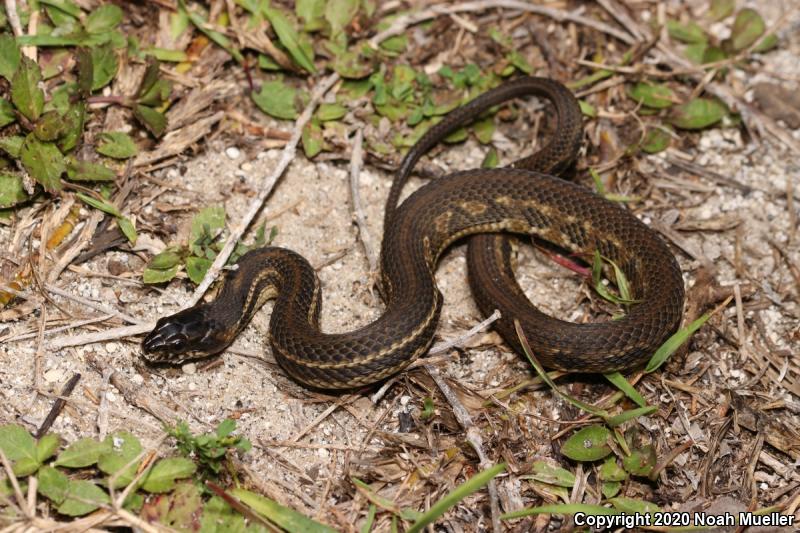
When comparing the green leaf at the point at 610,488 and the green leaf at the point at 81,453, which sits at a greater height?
the green leaf at the point at 81,453

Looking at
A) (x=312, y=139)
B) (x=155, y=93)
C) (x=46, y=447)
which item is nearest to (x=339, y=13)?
(x=312, y=139)

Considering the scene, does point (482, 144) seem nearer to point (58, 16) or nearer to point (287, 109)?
point (287, 109)

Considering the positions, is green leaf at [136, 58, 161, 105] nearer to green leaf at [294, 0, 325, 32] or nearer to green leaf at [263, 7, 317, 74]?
green leaf at [263, 7, 317, 74]

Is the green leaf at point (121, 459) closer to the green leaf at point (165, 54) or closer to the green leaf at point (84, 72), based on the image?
the green leaf at point (84, 72)

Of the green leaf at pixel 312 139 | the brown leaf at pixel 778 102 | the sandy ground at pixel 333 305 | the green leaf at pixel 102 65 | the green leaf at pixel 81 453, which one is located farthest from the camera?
the brown leaf at pixel 778 102

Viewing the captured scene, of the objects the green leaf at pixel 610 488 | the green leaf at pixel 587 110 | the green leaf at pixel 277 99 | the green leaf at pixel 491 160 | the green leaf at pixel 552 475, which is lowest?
the green leaf at pixel 610 488

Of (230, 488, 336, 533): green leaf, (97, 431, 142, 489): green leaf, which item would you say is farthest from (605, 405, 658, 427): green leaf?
(97, 431, 142, 489): green leaf

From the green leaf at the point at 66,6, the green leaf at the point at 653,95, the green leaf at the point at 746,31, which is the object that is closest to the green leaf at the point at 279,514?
the green leaf at the point at 66,6
